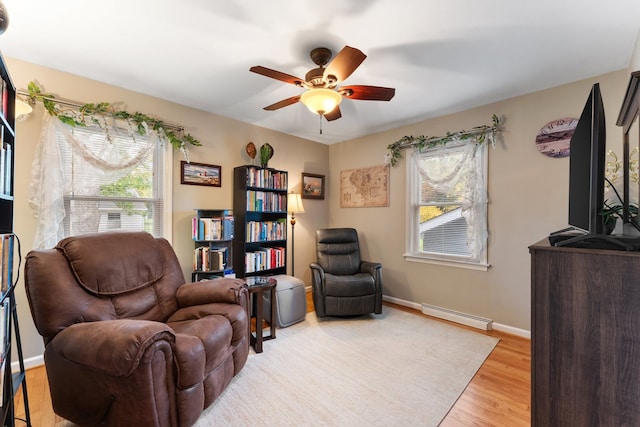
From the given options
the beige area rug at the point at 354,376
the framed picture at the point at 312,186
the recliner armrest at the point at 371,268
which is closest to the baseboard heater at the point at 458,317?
the beige area rug at the point at 354,376

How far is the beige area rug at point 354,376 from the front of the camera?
164cm

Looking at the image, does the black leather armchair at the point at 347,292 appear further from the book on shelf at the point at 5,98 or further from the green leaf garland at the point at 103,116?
the book on shelf at the point at 5,98

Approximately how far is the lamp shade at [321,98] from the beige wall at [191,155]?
66.7 inches

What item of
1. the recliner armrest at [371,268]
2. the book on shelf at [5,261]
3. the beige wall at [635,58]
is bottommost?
the recliner armrest at [371,268]

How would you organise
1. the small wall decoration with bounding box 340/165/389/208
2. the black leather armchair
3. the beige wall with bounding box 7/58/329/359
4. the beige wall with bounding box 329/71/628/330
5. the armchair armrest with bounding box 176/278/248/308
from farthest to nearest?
the small wall decoration with bounding box 340/165/389/208, the black leather armchair, the beige wall with bounding box 329/71/628/330, the beige wall with bounding box 7/58/329/359, the armchair armrest with bounding box 176/278/248/308

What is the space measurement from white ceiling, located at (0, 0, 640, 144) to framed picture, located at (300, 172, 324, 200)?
160cm

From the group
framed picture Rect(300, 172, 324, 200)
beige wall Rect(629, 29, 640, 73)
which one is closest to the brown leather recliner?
framed picture Rect(300, 172, 324, 200)

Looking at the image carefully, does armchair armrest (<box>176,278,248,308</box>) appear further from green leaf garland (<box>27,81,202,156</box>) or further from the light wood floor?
green leaf garland (<box>27,81,202,156</box>)

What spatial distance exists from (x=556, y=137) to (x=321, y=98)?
2.27 metres

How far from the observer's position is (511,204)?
2801mm

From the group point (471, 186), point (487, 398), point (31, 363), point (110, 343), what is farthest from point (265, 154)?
point (487, 398)

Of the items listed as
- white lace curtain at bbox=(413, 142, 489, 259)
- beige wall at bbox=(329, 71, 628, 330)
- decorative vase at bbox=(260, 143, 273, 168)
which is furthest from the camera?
decorative vase at bbox=(260, 143, 273, 168)

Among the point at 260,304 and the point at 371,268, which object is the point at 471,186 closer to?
the point at 371,268

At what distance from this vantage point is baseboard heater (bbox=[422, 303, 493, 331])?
2885mm
